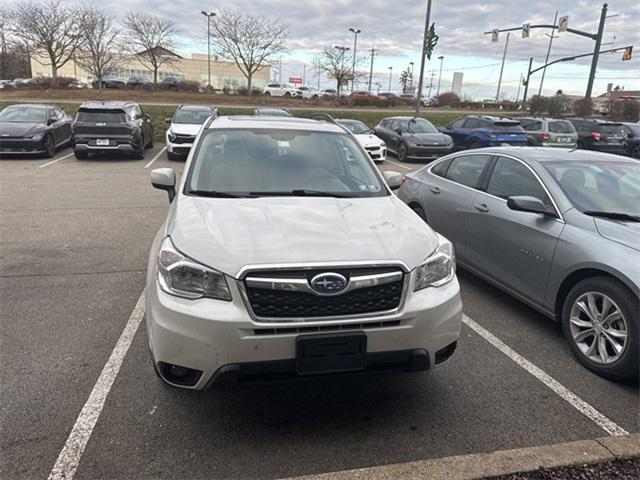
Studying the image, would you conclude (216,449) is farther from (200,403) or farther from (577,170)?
(577,170)

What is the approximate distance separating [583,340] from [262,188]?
2745 mm

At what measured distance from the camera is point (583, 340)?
12.1ft

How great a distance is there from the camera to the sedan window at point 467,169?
17.2 feet

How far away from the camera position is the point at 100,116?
14242mm

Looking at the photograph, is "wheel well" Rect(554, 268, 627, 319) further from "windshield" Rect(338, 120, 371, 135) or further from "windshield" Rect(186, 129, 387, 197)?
"windshield" Rect(338, 120, 371, 135)

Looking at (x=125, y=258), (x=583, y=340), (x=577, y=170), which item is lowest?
(x=125, y=258)

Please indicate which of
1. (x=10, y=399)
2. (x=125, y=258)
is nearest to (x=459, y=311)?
(x=10, y=399)

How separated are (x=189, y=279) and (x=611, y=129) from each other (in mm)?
21025

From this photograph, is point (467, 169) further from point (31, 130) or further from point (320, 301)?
point (31, 130)

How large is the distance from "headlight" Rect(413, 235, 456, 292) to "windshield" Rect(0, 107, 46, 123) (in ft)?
50.5

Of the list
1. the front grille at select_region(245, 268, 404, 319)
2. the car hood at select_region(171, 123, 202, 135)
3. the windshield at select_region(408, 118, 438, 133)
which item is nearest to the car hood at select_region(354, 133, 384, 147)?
the windshield at select_region(408, 118, 438, 133)

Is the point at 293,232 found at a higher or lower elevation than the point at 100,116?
higher

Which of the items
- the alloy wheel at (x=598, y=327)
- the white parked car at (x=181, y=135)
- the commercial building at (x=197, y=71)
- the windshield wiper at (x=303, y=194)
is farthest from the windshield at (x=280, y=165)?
the commercial building at (x=197, y=71)

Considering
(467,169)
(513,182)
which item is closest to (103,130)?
(467,169)
